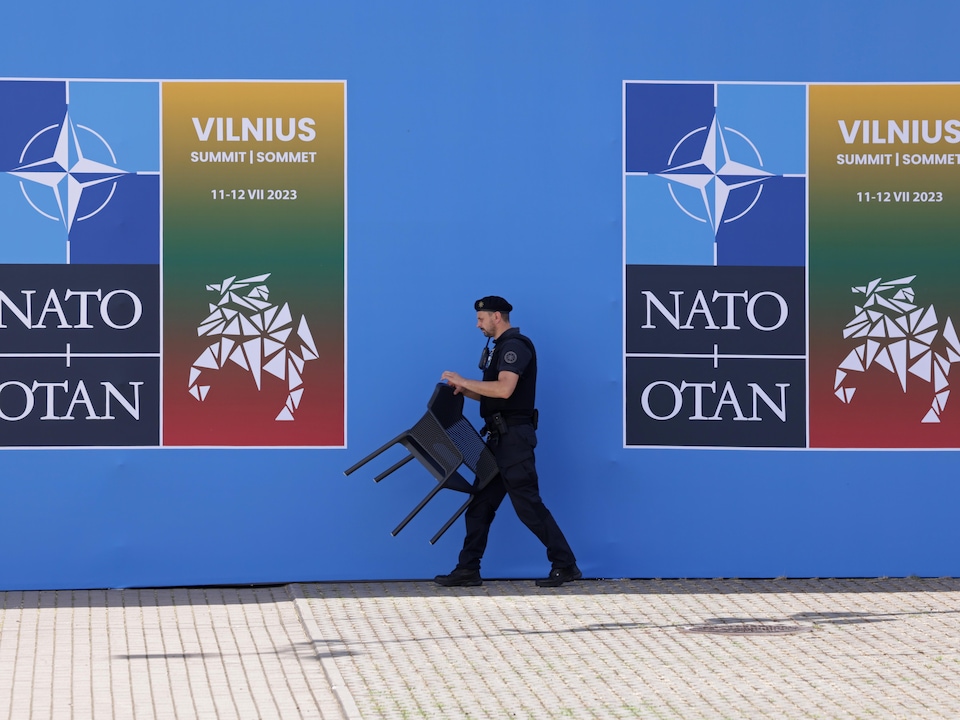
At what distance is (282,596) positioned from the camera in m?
8.99

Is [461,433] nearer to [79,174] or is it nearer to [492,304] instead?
[492,304]

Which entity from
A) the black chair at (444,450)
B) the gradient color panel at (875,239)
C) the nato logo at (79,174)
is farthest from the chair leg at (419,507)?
the gradient color panel at (875,239)

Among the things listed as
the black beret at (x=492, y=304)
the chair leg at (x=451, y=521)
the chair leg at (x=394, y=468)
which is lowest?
the chair leg at (x=451, y=521)

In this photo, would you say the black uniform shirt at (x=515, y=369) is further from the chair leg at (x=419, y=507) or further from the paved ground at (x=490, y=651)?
the paved ground at (x=490, y=651)

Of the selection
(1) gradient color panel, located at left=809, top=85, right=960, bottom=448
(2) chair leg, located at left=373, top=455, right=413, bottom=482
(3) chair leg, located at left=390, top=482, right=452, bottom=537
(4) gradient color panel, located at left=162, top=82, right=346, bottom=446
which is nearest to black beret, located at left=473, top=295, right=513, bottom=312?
(4) gradient color panel, located at left=162, top=82, right=346, bottom=446

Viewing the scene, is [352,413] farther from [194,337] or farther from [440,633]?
[440,633]

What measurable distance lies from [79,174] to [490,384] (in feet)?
10.0

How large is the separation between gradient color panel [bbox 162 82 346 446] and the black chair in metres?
0.66

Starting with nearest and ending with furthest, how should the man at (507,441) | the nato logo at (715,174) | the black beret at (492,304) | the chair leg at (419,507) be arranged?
the chair leg at (419,507), the man at (507,441), the black beret at (492,304), the nato logo at (715,174)

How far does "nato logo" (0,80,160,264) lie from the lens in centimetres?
917

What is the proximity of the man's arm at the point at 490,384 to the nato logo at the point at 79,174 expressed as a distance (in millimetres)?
2175

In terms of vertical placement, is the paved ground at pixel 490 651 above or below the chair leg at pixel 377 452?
below

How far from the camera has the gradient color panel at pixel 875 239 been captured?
951 cm

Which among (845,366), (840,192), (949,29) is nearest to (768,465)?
(845,366)
